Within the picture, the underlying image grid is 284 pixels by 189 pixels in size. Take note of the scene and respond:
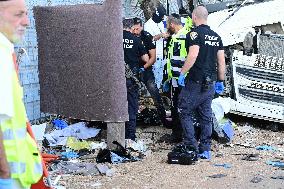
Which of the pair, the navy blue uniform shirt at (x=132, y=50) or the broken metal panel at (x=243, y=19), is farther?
the broken metal panel at (x=243, y=19)

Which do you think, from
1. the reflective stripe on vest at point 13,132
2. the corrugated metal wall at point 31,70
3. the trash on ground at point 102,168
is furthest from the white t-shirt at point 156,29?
the reflective stripe on vest at point 13,132

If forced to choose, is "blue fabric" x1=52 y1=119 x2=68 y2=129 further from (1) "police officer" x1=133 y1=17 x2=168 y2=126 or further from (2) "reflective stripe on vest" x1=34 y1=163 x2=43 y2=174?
(2) "reflective stripe on vest" x1=34 y1=163 x2=43 y2=174

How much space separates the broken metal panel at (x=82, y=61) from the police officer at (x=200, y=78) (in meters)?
0.89

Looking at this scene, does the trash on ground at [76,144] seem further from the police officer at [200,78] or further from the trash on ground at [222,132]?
the trash on ground at [222,132]

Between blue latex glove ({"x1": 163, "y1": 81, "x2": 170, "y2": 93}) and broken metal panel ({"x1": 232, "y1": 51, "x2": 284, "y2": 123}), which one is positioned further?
broken metal panel ({"x1": 232, "y1": 51, "x2": 284, "y2": 123})

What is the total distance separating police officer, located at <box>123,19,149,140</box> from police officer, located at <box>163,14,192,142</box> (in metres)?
0.48

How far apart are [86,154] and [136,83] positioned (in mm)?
1322

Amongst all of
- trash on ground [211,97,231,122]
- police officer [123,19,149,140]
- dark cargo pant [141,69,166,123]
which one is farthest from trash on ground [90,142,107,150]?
trash on ground [211,97,231,122]

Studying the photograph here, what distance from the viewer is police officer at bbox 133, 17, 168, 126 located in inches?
333

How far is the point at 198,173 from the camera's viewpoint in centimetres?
677

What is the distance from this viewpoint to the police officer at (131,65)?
26.5 ft

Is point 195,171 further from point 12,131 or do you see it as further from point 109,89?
point 12,131

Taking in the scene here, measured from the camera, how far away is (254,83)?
9562 millimetres

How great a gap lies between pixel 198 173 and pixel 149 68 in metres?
2.70
